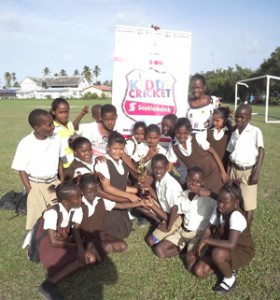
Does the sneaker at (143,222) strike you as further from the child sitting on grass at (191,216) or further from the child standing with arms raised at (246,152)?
the child standing with arms raised at (246,152)

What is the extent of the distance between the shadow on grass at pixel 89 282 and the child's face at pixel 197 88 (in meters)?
2.38

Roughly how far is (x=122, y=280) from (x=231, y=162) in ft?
6.48

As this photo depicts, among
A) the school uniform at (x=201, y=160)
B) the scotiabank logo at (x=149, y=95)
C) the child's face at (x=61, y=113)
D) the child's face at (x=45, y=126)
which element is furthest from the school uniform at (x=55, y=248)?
the scotiabank logo at (x=149, y=95)

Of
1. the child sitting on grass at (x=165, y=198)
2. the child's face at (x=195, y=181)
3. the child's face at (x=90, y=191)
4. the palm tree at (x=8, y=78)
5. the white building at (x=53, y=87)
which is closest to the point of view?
the child's face at (x=90, y=191)

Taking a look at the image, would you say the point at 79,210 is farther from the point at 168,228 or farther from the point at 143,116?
the point at 143,116

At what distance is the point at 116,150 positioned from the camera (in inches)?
151

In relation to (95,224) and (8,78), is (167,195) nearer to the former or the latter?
Answer: (95,224)

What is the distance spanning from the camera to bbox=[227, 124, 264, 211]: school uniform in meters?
3.87

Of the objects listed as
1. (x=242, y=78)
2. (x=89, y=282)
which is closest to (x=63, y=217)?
(x=89, y=282)

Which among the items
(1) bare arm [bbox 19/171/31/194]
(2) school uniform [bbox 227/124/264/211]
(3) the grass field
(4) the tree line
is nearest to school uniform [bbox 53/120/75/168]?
(1) bare arm [bbox 19/171/31/194]

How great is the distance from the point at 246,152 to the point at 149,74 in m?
1.83

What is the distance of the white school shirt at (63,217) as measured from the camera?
10.4ft

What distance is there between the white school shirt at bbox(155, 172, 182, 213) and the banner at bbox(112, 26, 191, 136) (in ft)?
3.68

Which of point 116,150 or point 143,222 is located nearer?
point 116,150
